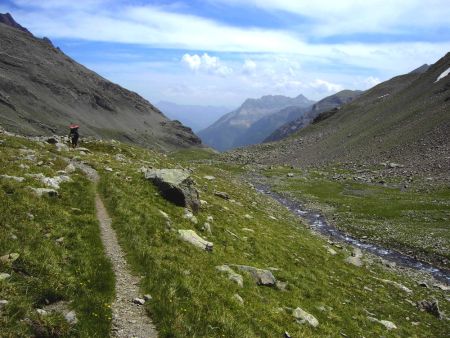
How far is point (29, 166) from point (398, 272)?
29455mm

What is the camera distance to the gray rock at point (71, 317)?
11841 millimetres

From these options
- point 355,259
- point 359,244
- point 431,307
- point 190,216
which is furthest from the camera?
point 359,244

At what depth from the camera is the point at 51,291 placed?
1285cm

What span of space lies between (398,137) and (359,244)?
73.1m

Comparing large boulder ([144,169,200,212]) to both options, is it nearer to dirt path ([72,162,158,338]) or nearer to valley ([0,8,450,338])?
valley ([0,8,450,338])

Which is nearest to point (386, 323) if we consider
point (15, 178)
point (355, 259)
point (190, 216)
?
point (355, 259)

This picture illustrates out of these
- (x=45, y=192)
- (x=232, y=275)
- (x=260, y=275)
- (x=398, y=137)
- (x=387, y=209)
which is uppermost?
(x=398, y=137)

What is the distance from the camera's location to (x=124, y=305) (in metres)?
13.7

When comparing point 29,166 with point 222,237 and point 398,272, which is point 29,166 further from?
point 398,272

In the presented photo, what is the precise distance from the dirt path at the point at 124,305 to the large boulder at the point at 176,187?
9.21 meters

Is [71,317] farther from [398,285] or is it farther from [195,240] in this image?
[398,285]

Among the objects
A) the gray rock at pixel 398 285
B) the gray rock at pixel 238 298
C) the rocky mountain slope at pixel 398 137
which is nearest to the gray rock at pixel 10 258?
the gray rock at pixel 238 298

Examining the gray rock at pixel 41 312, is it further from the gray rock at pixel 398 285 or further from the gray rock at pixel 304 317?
the gray rock at pixel 398 285

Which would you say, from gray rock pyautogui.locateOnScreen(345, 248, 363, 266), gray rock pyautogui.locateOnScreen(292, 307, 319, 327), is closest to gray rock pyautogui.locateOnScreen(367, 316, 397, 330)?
gray rock pyautogui.locateOnScreen(292, 307, 319, 327)
